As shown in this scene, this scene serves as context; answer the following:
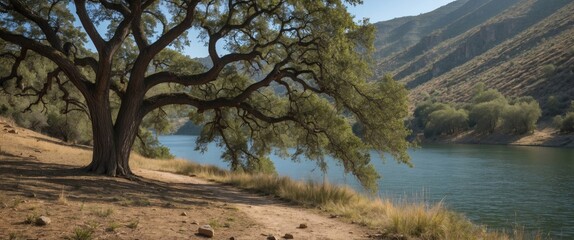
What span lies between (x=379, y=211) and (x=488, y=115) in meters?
66.2

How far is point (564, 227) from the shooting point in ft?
54.3

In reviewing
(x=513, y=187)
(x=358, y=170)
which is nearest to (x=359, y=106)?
(x=358, y=170)

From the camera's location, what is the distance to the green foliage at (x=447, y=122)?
74.6 meters

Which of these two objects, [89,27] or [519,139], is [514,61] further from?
[89,27]

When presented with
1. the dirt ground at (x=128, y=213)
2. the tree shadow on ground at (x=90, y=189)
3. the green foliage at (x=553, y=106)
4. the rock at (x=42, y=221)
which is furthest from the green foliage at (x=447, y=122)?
the rock at (x=42, y=221)

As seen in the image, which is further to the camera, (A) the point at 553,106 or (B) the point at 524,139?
(A) the point at 553,106

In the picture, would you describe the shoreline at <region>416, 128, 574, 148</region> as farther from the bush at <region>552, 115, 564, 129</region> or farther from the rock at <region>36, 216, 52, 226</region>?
the rock at <region>36, 216, 52, 226</region>

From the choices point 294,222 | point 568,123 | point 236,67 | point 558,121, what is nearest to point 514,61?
point 558,121

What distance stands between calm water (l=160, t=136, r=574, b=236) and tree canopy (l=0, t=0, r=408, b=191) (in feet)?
6.04

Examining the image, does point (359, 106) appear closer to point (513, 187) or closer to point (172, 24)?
point (172, 24)

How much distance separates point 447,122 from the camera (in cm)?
7581

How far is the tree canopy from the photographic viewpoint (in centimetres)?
1217

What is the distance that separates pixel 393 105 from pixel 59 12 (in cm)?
1187

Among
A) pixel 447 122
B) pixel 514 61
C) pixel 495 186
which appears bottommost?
pixel 495 186
